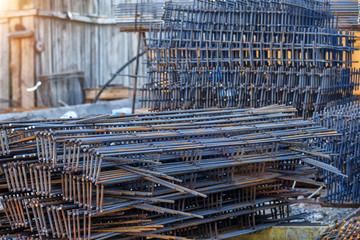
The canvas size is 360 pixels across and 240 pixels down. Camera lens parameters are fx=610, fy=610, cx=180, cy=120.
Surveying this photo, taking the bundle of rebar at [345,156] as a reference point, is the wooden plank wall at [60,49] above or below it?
above

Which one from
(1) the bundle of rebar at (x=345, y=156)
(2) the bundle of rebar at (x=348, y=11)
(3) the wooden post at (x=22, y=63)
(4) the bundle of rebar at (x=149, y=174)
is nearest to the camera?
(4) the bundle of rebar at (x=149, y=174)

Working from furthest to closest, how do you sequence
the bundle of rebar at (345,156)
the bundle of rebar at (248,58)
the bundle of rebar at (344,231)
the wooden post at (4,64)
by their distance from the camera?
the wooden post at (4,64) < the bundle of rebar at (248,58) < the bundle of rebar at (345,156) < the bundle of rebar at (344,231)

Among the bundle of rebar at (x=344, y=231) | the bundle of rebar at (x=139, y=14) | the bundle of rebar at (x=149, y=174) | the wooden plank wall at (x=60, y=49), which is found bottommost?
the bundle of rebar at (x=344, y=231)

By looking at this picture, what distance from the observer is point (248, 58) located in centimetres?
1345

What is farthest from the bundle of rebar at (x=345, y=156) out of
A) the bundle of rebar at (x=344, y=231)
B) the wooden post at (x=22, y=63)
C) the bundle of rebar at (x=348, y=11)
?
the wooden post at (x=22, y=63)

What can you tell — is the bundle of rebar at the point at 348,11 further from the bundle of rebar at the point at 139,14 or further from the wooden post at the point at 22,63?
the wooden post at the point at 22,63

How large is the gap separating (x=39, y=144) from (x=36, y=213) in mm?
830

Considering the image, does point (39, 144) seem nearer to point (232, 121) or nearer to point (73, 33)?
point (232, 121)

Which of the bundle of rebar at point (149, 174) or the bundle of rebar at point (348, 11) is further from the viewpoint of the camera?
the bundle of rebar at point (348, 11)

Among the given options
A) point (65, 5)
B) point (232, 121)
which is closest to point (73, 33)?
point (65, 5)

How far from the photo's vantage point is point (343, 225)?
7.85 m

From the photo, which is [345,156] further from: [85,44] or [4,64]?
[85,44]

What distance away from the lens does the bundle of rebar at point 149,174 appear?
693cm

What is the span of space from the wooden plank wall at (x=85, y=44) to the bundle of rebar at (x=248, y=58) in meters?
6.66
